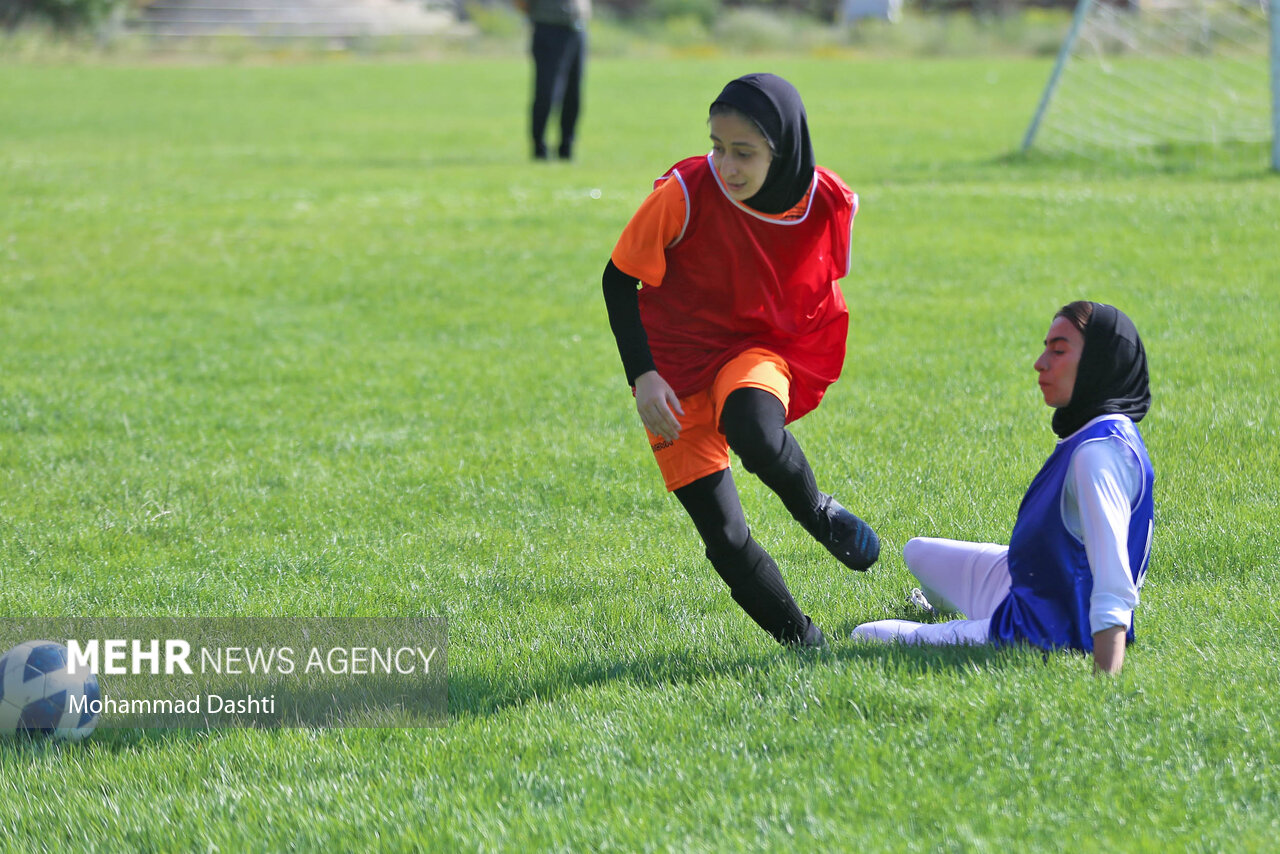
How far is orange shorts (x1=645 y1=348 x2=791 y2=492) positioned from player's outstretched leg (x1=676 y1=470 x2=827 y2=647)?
5 cm

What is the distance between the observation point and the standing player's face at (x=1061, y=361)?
3.79 meters

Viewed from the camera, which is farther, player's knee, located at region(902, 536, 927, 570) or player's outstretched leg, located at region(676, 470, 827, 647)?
player's knee, located at region(902, 536, 927, 570)

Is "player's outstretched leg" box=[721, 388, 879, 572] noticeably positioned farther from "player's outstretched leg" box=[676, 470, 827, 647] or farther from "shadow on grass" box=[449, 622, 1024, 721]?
"shadow on grass" box=[449, 622, 1024, 721]

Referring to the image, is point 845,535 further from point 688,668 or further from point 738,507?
point 688,668

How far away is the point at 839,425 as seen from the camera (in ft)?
23.1

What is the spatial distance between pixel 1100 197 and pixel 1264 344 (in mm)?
5109

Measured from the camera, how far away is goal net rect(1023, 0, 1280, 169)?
1541cm

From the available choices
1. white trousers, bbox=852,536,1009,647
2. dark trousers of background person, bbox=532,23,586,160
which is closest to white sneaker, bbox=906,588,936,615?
white trousers, bbox=852,536,1009,647

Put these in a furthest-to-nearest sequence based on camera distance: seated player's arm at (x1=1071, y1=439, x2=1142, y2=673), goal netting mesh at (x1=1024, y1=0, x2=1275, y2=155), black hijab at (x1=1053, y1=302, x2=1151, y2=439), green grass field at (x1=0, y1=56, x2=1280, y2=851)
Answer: goal netting mesh at (x1=1024, y1=0, x2=1275, y2=155) → black hijab at (x1=1053, y1=302, x2=1151, y2=439) → seated player's arm at (x1=1071, y1=439, x2=1142, y2=673) → green grass field at (x1=0, y1=56, x2=1280, y2=851)

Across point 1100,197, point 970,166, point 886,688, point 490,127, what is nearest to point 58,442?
point 886,688

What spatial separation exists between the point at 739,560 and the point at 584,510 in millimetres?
2013

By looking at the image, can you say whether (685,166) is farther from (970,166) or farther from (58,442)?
(970,166)

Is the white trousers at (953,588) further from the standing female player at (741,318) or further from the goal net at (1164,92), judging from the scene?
the goal net at (1164,92)

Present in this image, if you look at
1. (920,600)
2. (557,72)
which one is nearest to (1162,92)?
(557,72)
